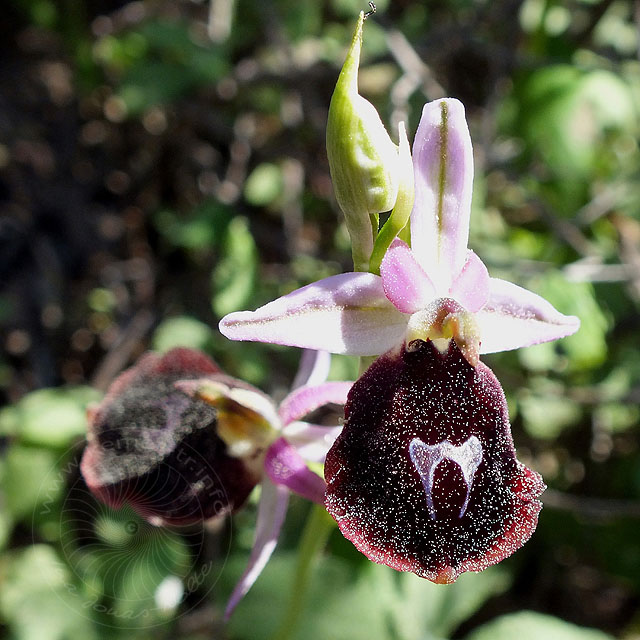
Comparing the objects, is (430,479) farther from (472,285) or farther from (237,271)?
(237,271)

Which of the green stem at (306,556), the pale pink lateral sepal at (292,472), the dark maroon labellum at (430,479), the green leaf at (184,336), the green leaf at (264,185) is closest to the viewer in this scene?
the dark maroon labellum at (430,479)

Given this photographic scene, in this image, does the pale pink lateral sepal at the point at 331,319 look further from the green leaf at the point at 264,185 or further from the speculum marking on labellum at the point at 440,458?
the green leaf at the point at 264,185

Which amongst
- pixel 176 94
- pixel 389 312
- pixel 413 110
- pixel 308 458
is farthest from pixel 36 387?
pixel 389 312

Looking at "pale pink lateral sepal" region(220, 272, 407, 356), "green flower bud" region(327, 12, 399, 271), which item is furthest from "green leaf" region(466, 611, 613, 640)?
"green flower bud" region(327, 12, 399, 271)

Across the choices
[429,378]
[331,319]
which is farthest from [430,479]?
[331,319]

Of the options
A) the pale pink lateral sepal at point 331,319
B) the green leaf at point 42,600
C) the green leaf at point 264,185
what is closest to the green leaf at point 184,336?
the green leaf at point 42,600

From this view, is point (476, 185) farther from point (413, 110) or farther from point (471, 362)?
point (471, 362)

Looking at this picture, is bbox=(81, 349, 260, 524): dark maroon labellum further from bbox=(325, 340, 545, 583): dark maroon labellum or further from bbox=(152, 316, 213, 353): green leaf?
bbox=(152, 316, 213, 353): green leaf
